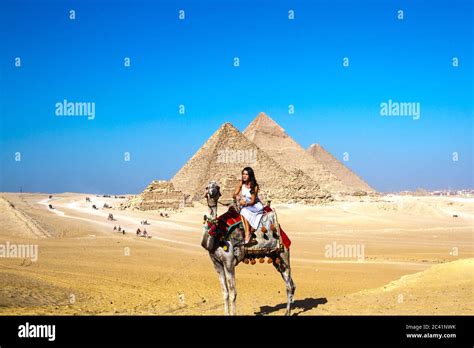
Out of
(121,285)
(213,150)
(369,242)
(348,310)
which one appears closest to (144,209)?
(369,242)

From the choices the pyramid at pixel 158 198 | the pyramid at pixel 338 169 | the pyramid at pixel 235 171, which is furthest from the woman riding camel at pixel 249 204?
the pyramid at pixel 338 169

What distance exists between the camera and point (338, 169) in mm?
135125

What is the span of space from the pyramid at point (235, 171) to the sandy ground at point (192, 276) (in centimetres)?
4364

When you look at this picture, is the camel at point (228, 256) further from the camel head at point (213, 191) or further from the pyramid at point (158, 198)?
the pyramid at point (158, 198)

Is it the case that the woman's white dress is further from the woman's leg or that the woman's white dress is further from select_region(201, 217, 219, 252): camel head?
select_region(201, 217, 219, 252): camel head

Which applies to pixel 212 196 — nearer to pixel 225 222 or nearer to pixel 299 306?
pixel 225 222

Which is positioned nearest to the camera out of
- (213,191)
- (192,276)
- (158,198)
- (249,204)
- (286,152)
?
(213,191)

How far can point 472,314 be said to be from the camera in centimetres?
836

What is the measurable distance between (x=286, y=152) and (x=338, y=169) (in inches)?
974

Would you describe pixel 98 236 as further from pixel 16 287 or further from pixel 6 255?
pixel 16 287

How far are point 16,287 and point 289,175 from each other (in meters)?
74.2

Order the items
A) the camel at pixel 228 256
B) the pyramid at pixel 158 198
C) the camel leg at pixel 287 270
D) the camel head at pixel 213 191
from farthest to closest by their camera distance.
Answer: the pyramid at pixel 158 198 < the camel leg at pixel 287 270 < the camel at pixel 228 256 < the camel head at pixel 213 191

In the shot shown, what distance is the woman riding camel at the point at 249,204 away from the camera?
8.55 meters

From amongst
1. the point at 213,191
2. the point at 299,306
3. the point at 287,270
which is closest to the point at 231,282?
the point at 287,270
